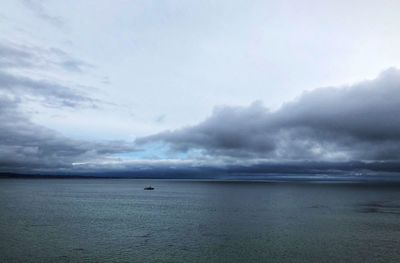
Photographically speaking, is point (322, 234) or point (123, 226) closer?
point (322, 234)

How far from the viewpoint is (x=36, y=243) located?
215ft

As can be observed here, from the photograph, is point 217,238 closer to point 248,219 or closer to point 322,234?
point 322,234

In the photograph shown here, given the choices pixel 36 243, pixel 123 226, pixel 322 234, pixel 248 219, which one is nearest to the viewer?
pixel 36 243

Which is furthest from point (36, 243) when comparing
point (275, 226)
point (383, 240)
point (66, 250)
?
point (383, 240)

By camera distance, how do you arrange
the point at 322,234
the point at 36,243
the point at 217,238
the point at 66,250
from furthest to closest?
the point at 322,234
the point at 217,238
the point at 36,243
the point at 66,250

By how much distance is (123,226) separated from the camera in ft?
290

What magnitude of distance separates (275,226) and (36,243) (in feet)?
176

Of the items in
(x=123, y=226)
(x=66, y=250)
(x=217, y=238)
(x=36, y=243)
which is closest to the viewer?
(x=66, y=250)

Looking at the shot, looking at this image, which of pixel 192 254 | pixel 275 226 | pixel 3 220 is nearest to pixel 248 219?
pixel 275 226

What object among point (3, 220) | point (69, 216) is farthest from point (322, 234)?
point (3, 220)

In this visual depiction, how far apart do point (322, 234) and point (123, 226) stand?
45981 mm

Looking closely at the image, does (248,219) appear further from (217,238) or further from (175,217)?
(217,238)

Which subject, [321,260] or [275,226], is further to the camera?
[275,226]

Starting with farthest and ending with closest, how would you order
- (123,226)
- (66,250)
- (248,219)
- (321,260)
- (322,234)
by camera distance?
1. (248,219)
2. (123,226)
3. (322,234)
4. (66,250)
5. (321,260)
